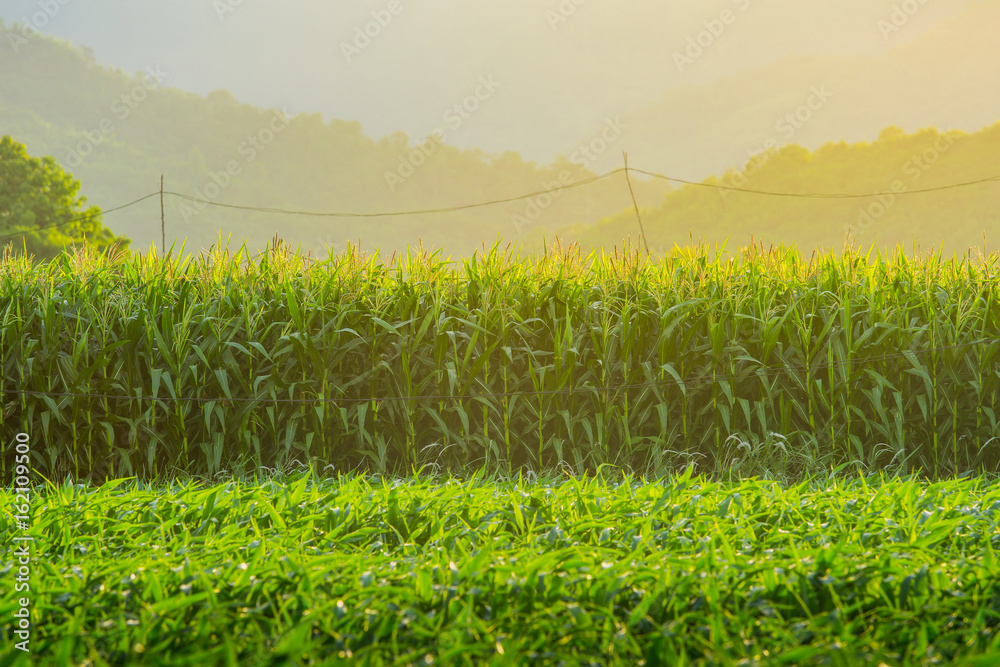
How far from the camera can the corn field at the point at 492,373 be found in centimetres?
441

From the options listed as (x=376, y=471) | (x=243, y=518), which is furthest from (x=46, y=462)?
(x=243, y=518)

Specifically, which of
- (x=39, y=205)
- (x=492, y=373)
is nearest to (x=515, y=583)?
(x=492, y=373)

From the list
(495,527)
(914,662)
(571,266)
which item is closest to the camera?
(914,662)

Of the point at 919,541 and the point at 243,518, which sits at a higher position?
the point at 243,518

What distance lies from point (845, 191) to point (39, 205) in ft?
168

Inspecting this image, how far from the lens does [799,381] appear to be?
177 inches

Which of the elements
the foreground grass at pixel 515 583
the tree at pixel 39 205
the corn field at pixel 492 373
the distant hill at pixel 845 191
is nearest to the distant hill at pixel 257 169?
the distant hill at pixel 845 191

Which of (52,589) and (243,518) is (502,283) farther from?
(52,589)

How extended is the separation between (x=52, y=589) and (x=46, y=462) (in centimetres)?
278

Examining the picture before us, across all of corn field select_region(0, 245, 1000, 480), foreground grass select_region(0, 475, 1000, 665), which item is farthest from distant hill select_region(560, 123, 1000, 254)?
foreground grass select_region(0, 475, 1000, 665)

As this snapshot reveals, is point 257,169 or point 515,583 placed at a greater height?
point 257,169

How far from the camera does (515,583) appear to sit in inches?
84.1

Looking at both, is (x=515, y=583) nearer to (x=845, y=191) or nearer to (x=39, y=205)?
(x=39, y=205)

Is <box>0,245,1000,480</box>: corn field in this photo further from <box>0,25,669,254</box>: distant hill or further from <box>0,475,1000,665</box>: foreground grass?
<box>0,25,669,254</box>: distant hill
